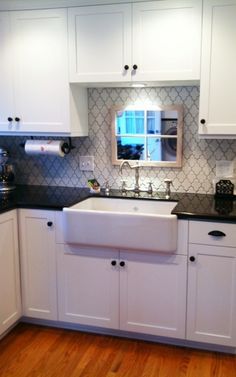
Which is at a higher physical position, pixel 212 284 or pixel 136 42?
pixel 136 42

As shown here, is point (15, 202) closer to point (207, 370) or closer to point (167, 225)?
point (167, 225)

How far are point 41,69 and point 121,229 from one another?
1.27m

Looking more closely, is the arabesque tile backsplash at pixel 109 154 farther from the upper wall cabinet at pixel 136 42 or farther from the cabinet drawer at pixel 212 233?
the cabinet drawer at pixel 212 233

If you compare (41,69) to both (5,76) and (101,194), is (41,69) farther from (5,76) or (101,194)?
(101,194)

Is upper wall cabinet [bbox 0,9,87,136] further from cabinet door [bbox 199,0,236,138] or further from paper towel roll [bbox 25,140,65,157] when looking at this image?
cabinet door [bbox 199,0,236,138]

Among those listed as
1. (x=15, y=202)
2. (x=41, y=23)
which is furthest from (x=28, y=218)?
(x=41, y=23)

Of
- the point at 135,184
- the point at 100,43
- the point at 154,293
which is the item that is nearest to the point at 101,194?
the point at 135,184

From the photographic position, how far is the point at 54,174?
317 centimetres

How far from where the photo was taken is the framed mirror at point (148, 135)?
2818 millimetres

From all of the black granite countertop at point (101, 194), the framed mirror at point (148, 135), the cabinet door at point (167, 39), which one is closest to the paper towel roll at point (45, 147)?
the black granite countertop at point (101, 194)

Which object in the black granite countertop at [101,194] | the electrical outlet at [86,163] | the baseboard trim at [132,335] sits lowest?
the baseboard trim at [132,335]

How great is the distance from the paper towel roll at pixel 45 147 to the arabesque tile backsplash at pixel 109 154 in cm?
23

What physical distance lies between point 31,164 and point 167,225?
1455 mm

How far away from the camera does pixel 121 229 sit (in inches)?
93.0
